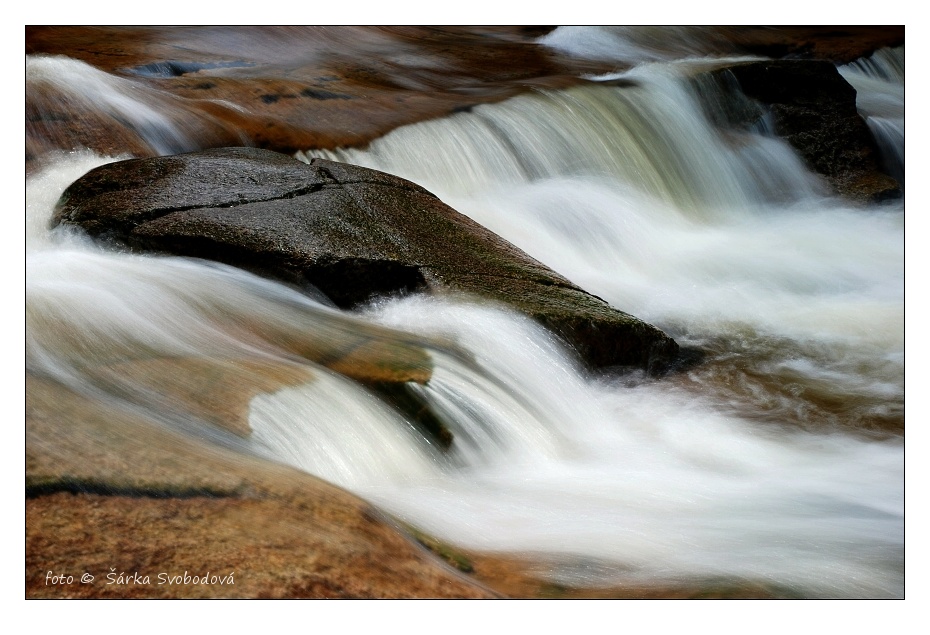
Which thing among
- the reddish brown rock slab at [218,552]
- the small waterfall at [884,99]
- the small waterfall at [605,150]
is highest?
the small waterfall at [884,99]

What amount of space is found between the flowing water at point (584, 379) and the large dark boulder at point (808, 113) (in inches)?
59.1

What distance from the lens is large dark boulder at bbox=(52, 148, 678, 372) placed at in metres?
4.58

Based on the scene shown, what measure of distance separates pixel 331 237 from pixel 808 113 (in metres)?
5.38

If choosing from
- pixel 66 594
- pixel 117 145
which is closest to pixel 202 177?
pixel 117 145

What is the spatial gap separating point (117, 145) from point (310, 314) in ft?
6.40

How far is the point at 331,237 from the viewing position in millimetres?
4723

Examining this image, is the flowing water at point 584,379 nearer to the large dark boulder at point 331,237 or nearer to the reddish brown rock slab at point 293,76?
the large dark boulder at point 331,237

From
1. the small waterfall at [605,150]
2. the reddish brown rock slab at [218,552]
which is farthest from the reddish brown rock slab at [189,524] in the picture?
the small waterfall at [605,150]

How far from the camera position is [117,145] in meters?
5.56

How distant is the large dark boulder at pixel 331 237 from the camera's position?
4.58 meters

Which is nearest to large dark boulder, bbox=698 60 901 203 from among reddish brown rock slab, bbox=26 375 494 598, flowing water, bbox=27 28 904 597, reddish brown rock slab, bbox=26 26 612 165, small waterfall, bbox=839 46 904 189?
small waterfall, bbox=839 46 904 189

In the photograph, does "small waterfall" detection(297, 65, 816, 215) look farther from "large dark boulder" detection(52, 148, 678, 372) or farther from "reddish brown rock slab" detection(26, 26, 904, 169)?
"large dark boulder" detection(52, 148, 678, 372)

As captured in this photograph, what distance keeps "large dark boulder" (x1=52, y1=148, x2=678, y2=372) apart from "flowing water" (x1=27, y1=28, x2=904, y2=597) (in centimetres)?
13

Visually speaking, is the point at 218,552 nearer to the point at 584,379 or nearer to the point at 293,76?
the point at 584,379
